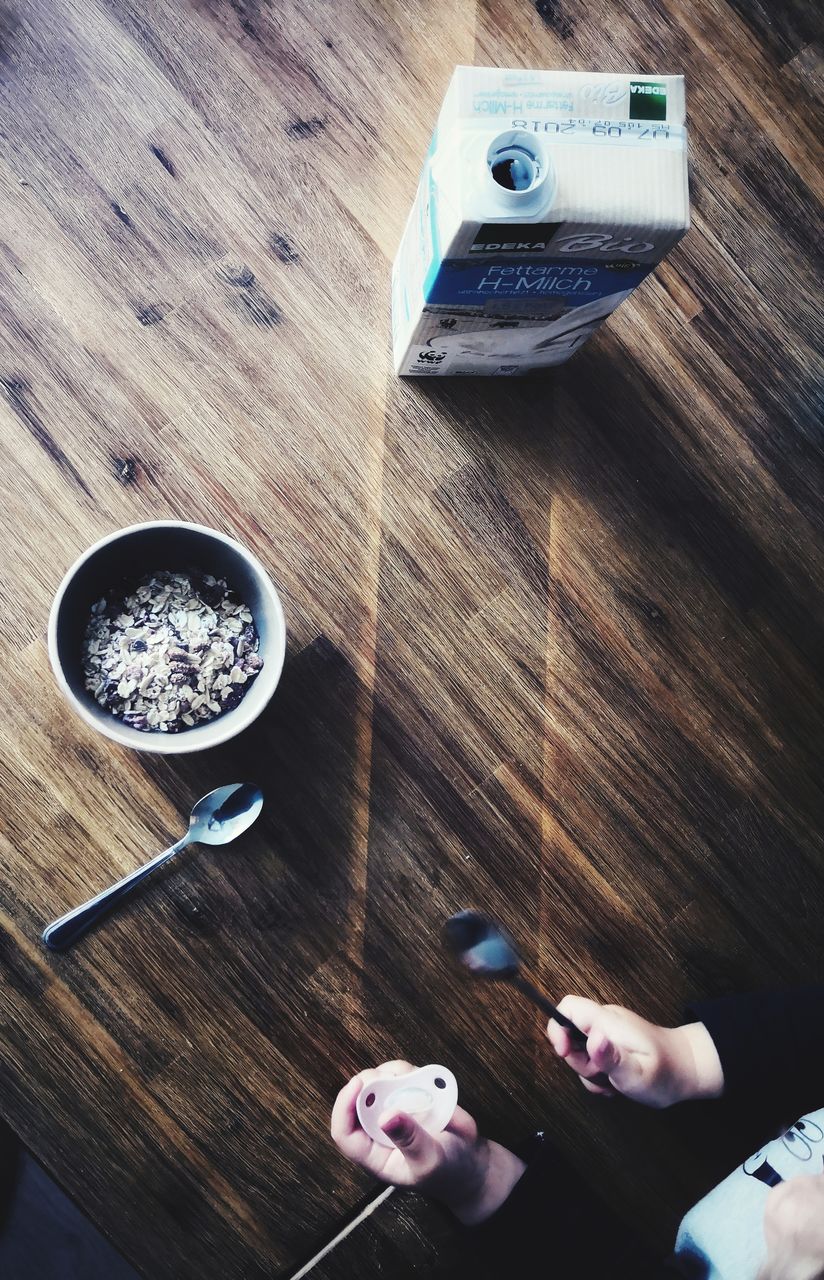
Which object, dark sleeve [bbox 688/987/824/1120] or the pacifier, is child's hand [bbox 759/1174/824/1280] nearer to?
dark sleeve [bbox 688/987/824/1120]

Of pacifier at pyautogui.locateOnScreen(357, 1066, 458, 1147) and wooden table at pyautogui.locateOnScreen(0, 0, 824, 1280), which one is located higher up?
wooden table at pyautogui.locateOnScreen(0, 0, 824, 1280)

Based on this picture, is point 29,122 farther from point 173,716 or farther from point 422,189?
point 173,716

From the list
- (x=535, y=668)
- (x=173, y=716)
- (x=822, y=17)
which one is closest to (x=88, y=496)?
(x=173, y=716)

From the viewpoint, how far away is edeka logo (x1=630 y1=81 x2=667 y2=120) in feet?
2.18

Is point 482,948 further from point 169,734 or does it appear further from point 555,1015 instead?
point 169,734

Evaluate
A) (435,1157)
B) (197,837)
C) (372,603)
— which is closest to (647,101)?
(372,603)

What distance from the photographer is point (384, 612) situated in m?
0.89

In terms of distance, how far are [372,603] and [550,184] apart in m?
0.43

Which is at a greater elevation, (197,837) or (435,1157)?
(197,837)

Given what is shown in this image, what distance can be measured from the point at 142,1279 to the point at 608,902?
0.61 metres

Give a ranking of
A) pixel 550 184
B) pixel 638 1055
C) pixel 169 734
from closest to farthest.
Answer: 1. pixel 550 184
2. pixel 169 734
3. pixel 638 1055

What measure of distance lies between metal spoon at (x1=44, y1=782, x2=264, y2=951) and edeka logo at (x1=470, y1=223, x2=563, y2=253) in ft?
1.80

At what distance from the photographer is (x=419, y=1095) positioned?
0.84 m

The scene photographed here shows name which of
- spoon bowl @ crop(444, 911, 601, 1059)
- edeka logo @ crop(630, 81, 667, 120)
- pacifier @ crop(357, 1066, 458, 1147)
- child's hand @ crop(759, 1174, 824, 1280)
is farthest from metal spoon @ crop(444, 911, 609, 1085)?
edeka logo @ crop(630, 81, 667, 120)
